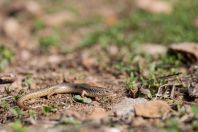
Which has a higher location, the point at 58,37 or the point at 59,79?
the point at 58,37

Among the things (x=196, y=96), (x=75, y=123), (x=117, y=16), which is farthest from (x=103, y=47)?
(x=75, y=123)

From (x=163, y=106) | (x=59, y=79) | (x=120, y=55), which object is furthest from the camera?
(x=120, y=55)

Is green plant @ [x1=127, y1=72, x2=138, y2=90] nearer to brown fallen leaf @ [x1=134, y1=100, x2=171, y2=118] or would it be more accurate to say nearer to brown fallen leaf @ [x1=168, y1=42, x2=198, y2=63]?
brown fallen leaf @ [x1=134, y1=100, x2=171, y2=118]

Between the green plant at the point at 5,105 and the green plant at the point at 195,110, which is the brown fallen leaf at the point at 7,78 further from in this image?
the green plant at the point at 195,110

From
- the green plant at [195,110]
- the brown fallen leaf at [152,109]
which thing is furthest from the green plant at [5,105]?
the green plant at [195,110]

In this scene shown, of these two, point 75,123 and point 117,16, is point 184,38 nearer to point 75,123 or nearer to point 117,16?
point 117,16

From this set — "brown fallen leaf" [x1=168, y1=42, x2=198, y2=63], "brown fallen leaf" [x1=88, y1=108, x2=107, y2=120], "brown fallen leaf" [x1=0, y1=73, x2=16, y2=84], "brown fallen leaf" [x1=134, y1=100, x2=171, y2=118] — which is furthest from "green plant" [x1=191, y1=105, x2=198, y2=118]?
"brown fallen leaf" [x1=0, y1=73, x2=16, y2=84]
